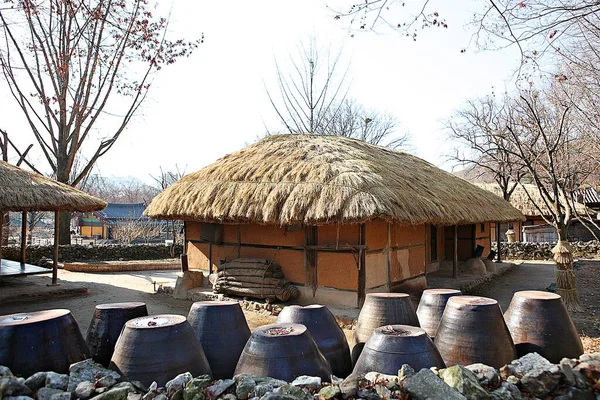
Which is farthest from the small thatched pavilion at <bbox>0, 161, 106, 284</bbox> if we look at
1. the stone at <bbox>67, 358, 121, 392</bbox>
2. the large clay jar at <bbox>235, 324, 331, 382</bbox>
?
the large clay jar at <bbox>235, 324, 331, 382</bbox>

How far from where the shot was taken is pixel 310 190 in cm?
721

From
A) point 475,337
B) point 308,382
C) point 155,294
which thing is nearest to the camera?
point 308,382

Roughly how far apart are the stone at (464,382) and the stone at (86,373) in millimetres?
2123

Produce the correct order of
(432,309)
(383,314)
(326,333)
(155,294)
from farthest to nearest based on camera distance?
1. (155,294)
2. (432,309)
3. (383,314)
4. (326,333)

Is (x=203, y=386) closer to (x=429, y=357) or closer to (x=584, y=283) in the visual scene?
(x=429, y=357)

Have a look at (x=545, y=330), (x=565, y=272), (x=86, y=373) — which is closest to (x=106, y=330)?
(x=86, y=373)

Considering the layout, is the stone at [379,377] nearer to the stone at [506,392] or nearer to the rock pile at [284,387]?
the rock pile at [284,387]

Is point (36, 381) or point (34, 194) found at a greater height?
point (34, 194)

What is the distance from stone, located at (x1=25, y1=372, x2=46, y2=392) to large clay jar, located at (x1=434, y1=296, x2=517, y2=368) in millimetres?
2879

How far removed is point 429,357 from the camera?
308cm

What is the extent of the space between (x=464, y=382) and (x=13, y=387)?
2687mm

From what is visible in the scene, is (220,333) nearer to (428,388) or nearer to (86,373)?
(86,373)

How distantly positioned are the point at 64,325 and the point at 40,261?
1226 cm

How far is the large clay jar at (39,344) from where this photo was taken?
2.80 metres
